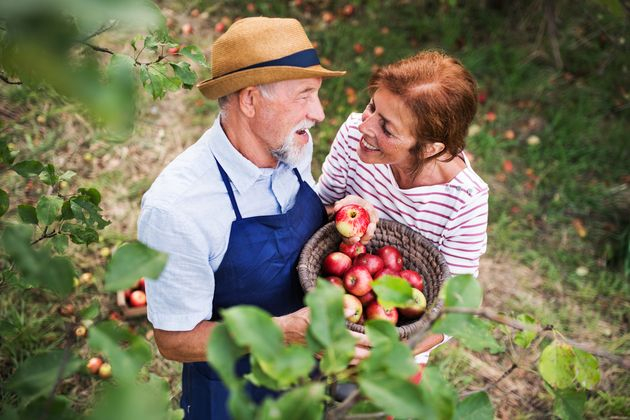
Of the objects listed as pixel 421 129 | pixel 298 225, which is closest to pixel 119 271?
pixel 298 225

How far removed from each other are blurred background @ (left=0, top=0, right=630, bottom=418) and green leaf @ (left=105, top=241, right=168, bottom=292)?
5.89 ft

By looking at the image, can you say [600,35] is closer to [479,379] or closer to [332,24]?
[332,24]

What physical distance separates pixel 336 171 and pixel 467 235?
0.69 m

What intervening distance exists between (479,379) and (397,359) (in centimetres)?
262

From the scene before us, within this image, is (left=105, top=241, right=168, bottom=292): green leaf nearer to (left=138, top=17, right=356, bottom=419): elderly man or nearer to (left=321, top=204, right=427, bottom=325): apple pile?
(left=138, top=17, right=356, bottom=419): elderly man

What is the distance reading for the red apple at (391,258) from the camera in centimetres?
205

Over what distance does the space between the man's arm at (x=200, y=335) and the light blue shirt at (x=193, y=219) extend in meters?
0.03

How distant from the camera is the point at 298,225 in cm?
197

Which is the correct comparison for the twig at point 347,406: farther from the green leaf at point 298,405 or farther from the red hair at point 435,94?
the red hair at point 435,94

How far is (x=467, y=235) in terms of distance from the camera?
1.96 metres

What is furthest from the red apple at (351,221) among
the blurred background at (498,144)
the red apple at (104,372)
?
the red apple at (104,372)

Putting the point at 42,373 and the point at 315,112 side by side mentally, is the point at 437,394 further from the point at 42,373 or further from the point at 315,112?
the point at 315,112

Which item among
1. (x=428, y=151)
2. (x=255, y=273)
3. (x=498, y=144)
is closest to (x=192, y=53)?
(x=255, y=273)

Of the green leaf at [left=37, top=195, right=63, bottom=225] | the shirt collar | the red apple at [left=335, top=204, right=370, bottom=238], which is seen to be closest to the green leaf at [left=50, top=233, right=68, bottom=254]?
the green leaf at [left=37, top=195, right=63, bottom=225]
